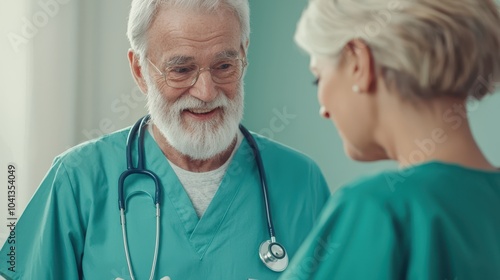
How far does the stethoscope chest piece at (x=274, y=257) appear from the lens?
63.1 inches

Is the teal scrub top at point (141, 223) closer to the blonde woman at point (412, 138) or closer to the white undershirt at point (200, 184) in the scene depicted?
the white undershirt at point (200, 184)

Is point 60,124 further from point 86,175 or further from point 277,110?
point 277,110

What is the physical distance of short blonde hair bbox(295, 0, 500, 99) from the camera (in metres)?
0.88

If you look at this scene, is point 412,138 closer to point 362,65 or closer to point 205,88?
point 362,65

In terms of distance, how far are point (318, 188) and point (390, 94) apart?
2.91ft

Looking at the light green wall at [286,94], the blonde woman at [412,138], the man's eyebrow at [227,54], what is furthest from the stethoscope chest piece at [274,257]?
the light green wall at [286,94]

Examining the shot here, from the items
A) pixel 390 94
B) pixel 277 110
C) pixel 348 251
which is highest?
pixel 390 94

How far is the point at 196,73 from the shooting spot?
1680 mm

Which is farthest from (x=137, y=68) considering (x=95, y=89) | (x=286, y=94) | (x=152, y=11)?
(x=286, y=94)

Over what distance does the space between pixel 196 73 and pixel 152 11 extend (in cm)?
17

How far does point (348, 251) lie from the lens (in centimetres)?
90

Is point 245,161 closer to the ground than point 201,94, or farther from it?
closer to the ground

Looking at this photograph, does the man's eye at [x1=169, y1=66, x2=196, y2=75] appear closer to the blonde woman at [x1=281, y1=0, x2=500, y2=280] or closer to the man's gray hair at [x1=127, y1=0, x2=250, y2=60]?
the man's gray hair at [x1=127, y1=0, x2=250, y2=60]

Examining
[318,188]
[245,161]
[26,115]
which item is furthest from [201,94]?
[26,115]
